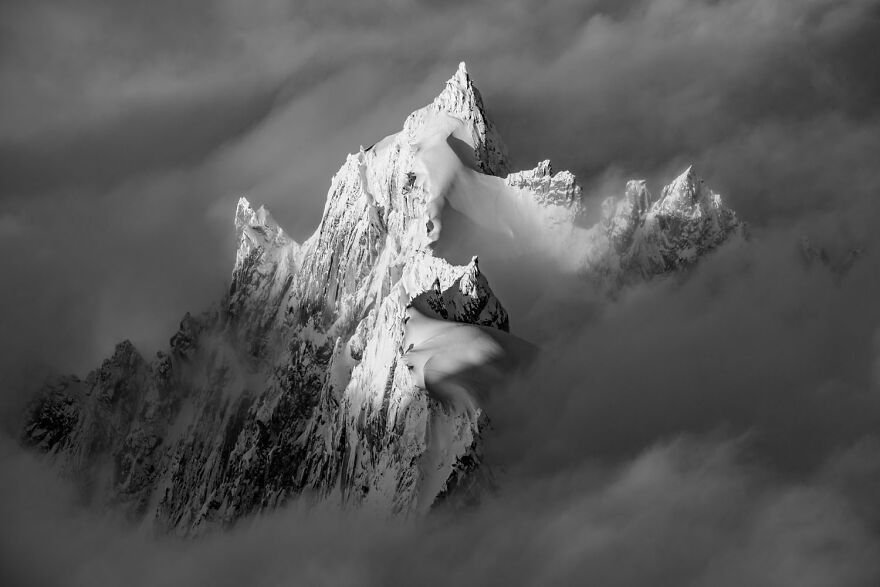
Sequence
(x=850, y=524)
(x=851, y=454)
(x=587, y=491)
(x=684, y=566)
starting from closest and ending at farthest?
(x=850, y=524) < (x=684, y=566) < (x=851, y=454) < (x=587, y=491)

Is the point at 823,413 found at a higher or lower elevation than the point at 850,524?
higher

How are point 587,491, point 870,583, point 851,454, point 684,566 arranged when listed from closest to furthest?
1. point 870,583
2. point 684,566
3. point 851,454
4. point 587,491

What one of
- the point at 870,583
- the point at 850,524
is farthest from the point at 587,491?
the point at 870,583

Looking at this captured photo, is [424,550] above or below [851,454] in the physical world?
below

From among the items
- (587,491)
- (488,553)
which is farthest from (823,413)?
(488,553)

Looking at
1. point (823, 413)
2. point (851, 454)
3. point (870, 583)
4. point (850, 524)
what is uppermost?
point (823, 413)

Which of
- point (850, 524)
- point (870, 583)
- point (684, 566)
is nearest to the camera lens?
point (870, 583)

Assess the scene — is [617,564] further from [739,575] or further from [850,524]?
[850,524]

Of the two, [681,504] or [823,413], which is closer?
[681,504]

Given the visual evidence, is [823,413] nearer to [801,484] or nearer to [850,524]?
[801,484]
